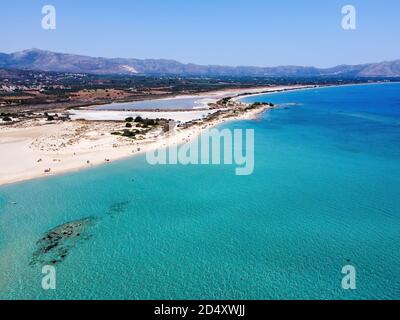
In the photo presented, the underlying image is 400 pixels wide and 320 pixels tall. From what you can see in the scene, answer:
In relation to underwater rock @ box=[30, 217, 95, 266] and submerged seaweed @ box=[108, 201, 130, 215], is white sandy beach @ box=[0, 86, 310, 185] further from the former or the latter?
underwater rock @ box=[30, 217, 95, 266]

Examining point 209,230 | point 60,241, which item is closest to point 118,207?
point 60,241

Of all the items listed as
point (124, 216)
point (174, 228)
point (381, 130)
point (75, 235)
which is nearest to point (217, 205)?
point (174, 228)

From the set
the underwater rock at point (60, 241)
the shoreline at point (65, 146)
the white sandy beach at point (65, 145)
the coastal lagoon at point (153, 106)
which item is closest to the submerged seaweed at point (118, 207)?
the underwater rock at point (60, 241)

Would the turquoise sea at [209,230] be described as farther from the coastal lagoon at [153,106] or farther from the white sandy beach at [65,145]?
the coastal lagoon at [153,106]

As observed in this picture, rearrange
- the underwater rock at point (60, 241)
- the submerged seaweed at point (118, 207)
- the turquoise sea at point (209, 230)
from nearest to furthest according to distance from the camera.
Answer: the turquoise sea at point (209, 230) → the underwater rock at point (60, 241) → the submerged seaweed at point (118, 207)

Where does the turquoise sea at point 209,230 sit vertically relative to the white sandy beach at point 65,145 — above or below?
below

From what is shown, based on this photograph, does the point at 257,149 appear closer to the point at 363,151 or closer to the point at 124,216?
the point at 363,151

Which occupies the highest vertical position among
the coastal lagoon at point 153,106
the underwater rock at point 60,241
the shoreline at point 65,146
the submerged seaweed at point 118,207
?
the coastal lagoon at point 153,106

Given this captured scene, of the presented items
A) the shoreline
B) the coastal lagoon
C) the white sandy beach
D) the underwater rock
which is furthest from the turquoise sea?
the coastal lagoon
